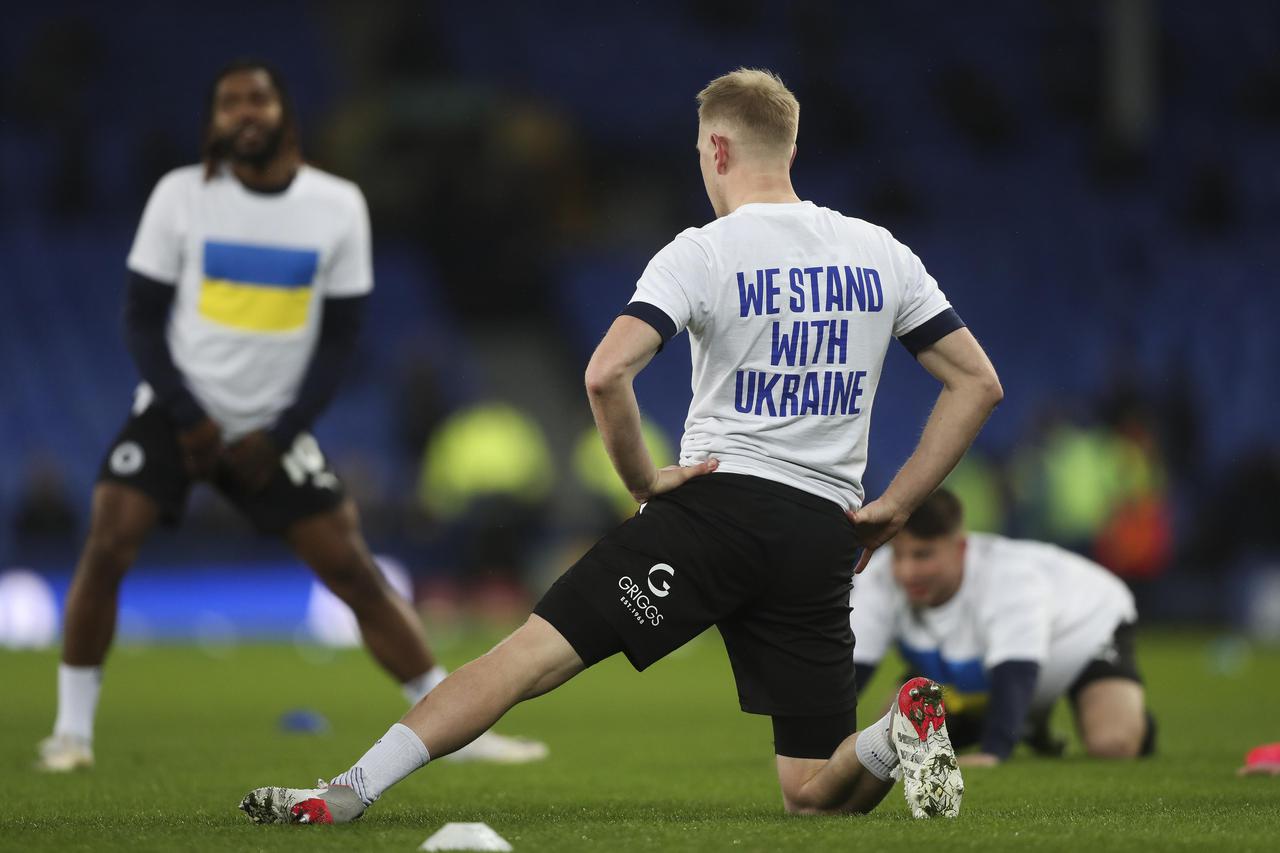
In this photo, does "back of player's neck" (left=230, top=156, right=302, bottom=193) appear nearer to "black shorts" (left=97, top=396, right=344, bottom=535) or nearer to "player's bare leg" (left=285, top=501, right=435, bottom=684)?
"black shorts" (left=97, top=396, right=344, bottom=535)

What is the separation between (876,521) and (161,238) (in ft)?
9.12

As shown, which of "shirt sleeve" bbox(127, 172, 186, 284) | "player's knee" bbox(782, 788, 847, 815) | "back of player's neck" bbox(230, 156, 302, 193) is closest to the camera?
"player's knee" bbox(782, 788, 847, 815)

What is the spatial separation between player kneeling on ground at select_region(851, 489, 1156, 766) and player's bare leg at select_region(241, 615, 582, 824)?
223 cm

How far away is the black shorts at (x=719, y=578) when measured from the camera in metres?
4.41

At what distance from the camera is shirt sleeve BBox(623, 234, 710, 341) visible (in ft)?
14.1

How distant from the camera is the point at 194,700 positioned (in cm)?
1013

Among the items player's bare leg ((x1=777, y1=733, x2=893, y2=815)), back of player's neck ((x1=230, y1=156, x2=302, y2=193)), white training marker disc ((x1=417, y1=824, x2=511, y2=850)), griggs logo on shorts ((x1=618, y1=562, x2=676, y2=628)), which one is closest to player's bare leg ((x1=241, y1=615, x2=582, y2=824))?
griggs logo on shorts ((x1=618, y1=562, x2=676, y2=628))

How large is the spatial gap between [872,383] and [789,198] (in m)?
0.49

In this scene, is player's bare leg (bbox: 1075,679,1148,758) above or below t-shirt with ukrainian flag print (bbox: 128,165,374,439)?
below

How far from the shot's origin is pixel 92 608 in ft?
20.2

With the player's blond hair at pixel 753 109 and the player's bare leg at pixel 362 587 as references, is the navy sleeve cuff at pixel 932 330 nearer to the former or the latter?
the player's blond hair at pixel 753 109

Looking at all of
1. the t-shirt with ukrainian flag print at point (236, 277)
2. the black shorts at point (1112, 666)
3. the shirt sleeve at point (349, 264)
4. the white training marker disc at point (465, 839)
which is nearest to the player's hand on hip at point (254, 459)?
the t-shirt with ukrainian flag print at point (236, 277)

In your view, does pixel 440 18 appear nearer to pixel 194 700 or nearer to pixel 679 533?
pixel 194 700

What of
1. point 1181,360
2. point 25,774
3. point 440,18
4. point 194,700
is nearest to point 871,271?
point 25,774
